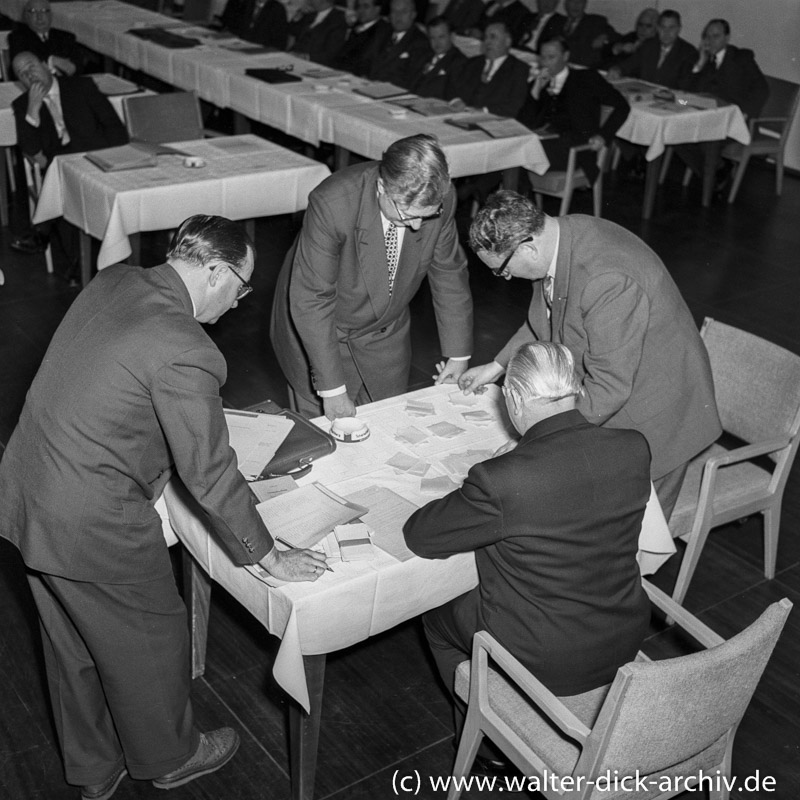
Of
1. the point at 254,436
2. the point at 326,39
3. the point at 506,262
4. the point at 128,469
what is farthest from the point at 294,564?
the point at 326,39

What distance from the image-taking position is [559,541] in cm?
210

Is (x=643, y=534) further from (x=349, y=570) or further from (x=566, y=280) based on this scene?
(x=349, y=570)

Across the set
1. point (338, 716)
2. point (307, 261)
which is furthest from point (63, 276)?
point (338, 716)

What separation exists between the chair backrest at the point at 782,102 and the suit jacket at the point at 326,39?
3.79 meters

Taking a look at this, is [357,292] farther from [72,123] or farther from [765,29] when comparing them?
[765,29]

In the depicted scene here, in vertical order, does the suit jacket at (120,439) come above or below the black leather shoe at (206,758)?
above

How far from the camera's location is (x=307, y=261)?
2895 mm

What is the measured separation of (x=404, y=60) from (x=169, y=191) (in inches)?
165

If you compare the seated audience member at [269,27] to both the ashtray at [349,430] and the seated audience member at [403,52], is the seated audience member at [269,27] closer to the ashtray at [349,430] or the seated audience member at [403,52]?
the seated audience member at [403,52]

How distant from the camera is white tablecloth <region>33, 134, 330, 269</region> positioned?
477cm

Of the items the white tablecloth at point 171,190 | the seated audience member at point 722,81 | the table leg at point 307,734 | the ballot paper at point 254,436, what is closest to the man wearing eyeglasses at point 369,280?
the ballot paper at point 254,436

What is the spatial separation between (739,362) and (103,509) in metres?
2.17

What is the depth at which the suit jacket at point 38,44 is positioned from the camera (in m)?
7.38

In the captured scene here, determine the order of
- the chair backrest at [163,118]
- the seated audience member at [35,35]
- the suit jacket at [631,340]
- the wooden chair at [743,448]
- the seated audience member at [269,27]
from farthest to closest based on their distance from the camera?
the seated audience member at [269,27] → the seated audience member at [35,35] → the chair backrest at [163,118] → the wooden chair at [743,448] → the suit jacket at [631,340]
